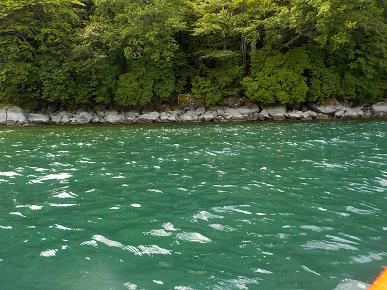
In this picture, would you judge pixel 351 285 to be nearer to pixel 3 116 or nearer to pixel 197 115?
pixel 197 115

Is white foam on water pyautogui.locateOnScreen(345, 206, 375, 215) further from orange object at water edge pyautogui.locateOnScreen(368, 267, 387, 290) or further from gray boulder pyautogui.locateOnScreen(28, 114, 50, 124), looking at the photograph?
gray boulder pyautogui.locateOnScreen(28, 114, 50, 124)

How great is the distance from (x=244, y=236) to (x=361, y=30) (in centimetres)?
2657

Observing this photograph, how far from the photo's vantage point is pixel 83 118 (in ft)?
81.7

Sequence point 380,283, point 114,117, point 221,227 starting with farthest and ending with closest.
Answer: point 114,117
point 221,227
point 380,283

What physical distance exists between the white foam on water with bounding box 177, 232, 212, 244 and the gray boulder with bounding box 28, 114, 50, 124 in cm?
2114

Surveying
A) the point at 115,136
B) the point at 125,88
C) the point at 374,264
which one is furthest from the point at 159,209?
the point at 125,88

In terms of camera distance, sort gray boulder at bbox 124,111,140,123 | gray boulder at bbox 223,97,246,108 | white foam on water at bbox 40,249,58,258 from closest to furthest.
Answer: white foam on water at bbox 40,249,58,258 < gray boulder at bbox 124,111,140,123 < gray boulder at bbox 223,97,246,108

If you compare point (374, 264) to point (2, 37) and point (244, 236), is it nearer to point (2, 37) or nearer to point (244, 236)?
point (244, 236)

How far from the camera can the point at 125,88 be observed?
2619cm

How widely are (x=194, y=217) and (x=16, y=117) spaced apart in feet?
71.4

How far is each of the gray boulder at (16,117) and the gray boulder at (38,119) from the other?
38 cm

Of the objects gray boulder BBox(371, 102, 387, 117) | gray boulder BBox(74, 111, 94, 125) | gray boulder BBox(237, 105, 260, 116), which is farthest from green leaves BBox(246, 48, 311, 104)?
gray boulder BBox(74, 111, 94, 125)

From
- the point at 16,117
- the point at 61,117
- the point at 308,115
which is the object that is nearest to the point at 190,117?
the point at 308,115

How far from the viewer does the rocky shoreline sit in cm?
2452
